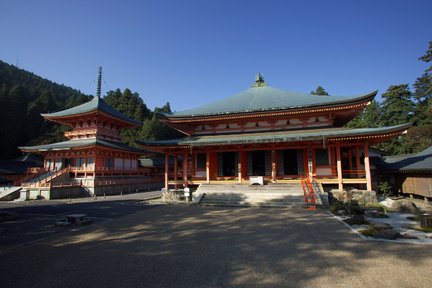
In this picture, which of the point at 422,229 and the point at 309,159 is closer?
the point at 422,229

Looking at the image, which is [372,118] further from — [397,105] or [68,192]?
[68,192]

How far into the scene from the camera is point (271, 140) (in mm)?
16625

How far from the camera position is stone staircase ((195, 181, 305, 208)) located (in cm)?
1466

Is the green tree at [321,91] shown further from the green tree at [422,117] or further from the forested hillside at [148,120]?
the green tree at [422,117]

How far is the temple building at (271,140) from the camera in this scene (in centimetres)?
1666

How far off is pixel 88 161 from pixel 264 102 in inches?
800

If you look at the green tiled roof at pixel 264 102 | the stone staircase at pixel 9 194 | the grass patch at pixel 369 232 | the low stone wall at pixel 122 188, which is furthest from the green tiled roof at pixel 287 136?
the stone staircase at pixel 9 194

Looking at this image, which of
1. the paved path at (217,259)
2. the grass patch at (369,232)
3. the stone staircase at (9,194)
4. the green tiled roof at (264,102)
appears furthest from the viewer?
the stone staircase at (9,194)

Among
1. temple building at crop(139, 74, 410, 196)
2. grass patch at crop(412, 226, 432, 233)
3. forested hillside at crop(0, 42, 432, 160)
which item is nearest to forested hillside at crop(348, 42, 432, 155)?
forested hillside at crop(0, 42, 432, 160)

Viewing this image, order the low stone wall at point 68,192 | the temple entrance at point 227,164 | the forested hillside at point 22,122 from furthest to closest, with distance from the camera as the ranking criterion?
the forested hillside at point 22,122 → the low stone wall at point 68,192 → the temple entrance at point 227,164

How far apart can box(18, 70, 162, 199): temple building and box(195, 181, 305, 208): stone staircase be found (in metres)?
14.7

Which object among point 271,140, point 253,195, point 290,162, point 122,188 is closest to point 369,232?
point 253,195

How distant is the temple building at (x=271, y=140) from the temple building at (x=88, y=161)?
1064cm

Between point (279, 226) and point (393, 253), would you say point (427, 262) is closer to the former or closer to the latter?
point (393, 253)
